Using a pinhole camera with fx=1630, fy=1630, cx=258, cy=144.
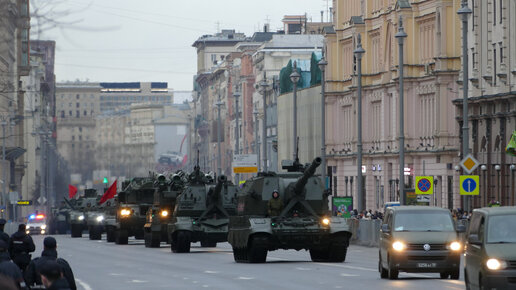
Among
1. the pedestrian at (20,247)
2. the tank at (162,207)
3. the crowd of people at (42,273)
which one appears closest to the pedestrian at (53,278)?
the crowd of people at (42,273)

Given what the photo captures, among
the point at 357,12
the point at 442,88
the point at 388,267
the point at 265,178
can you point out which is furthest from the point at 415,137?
the point at 388,267

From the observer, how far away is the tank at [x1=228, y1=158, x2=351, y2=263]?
4056 cm

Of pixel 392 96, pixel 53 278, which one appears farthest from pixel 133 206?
pixel 53 278

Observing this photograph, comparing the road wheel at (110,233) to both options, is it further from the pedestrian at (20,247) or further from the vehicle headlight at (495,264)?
the vehicle headlight at (495,264)

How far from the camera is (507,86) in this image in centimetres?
6544

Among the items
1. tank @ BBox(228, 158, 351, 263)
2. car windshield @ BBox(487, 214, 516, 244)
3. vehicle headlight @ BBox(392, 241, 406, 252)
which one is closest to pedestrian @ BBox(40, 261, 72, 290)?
car windshield @ BBox(487, 214, 516, 244)

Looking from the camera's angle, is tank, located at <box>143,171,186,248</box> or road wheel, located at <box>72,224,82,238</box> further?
road wheel, located at <box>72,224,82,238</box>

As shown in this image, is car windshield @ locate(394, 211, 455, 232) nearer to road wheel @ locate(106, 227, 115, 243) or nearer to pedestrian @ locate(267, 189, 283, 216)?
pedestrian @ locate(267, 189, 283, 216)

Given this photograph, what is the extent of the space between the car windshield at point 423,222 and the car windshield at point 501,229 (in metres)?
7.29

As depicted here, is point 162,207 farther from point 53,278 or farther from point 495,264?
point 53,278

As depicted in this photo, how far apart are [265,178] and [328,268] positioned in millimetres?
6118

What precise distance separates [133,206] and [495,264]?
40276 mm

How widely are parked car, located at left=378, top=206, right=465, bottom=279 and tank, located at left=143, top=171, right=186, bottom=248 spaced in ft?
76.4

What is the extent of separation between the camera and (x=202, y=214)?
5125 cm
